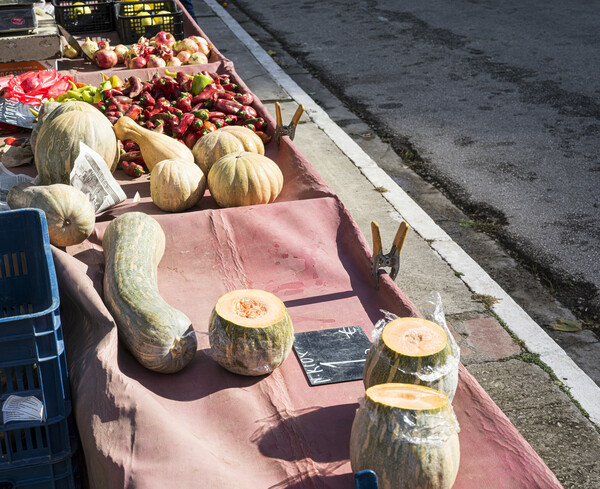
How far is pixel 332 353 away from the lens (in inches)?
107

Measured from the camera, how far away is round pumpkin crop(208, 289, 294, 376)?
2465mm

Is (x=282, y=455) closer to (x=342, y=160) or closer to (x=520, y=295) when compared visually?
(x=520, y=295)

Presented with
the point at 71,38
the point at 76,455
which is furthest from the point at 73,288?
the point at 71,38

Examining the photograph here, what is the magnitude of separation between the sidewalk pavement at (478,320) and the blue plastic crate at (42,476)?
210 centimetres

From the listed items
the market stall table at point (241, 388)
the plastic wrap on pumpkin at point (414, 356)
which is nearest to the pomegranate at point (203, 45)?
the market stall table at point (241, 388)

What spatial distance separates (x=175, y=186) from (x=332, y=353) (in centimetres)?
147

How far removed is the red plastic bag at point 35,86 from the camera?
497 centimetres

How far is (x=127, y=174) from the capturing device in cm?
422

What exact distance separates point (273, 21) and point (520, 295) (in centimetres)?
918

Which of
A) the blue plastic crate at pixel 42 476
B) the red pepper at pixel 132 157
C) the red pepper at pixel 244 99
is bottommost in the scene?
the blue plastic crate at pixel 42 476

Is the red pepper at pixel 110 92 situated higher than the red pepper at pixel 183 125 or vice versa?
the red pepper at pixel 110 92

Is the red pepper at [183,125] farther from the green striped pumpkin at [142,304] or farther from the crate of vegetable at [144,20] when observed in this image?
the crate of vegetable at [144,20]

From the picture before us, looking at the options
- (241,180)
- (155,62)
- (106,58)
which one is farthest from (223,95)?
(106,58)

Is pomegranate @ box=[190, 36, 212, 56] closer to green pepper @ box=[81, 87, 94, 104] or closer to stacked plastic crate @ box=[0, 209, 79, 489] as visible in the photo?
green pepper @ box=[81, 87, 94, 104]
